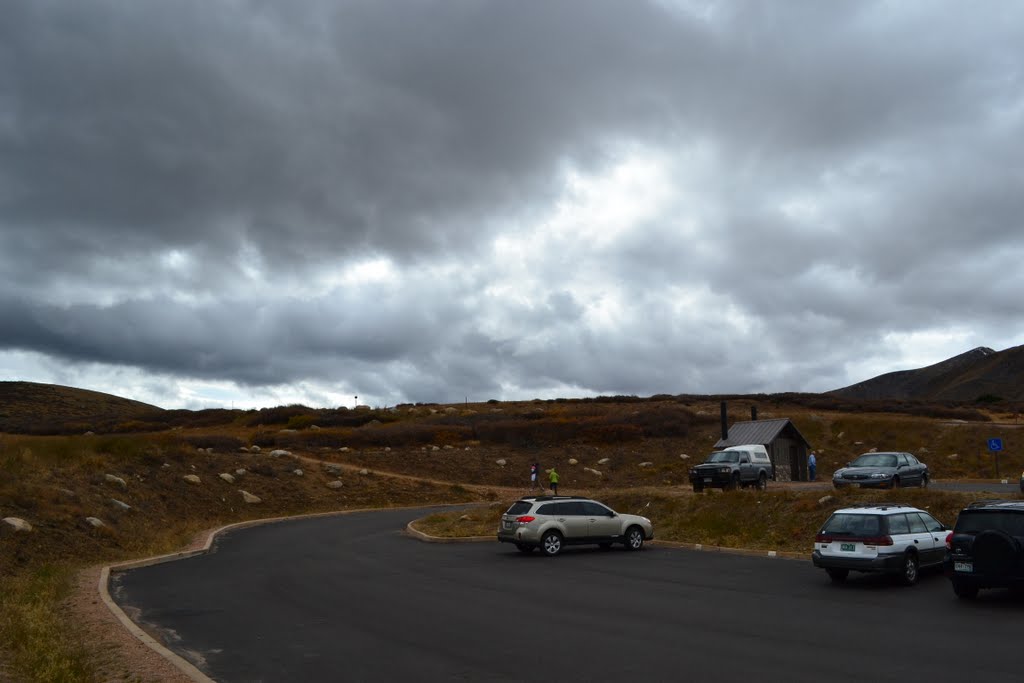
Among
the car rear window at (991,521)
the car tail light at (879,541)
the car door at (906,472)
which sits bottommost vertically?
the car tail light at (879,541)

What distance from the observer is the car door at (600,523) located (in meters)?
24.2

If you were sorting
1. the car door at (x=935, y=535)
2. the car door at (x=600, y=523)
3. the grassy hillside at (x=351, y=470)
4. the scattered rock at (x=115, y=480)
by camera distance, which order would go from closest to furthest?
1. the car door at (x=935, y=535)
2. the grassy hillside at (x=351, y=470)
3. the car door at (x=600, y=523)
4. the scattered rock at (x=115, y=480)

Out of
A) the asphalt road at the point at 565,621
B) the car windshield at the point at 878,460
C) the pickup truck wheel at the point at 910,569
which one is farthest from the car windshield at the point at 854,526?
the car windshield at the point at 878,460

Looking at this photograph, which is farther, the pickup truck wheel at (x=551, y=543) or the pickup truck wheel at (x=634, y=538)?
the pickup truck wheel at (x=634, y=538)

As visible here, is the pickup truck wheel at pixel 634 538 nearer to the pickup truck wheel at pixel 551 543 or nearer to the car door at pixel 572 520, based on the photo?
the car door at pixel 572 520

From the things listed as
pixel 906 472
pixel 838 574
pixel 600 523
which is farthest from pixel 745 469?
pixel 838 574

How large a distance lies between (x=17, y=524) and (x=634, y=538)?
55.2 feet

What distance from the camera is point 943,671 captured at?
9367mm

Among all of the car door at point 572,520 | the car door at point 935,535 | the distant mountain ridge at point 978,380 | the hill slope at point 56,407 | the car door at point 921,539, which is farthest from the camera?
the distant mountain ridge at point 978,380

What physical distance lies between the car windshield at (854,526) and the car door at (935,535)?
1.57 m

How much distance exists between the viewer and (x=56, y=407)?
313 ft

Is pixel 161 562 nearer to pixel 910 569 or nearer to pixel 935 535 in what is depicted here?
pixel 910 569

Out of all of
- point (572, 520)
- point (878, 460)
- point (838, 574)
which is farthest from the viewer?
point (878, 460)

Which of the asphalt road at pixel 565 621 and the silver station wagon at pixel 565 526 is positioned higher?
the silver station wagon at pixel 565 526
